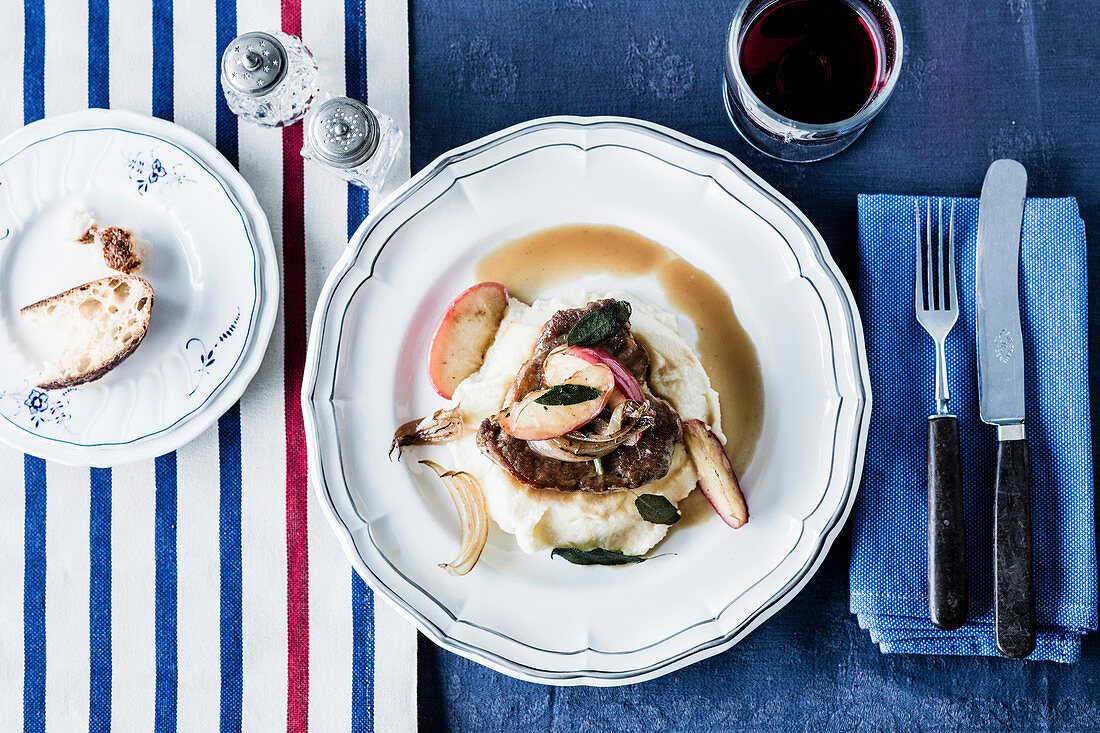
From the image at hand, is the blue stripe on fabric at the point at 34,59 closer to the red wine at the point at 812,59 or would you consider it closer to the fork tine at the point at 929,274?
the red wine at the point at 812,59

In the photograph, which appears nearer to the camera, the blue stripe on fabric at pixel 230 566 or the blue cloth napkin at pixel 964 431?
the blue cloth napkin at pixel 964 431

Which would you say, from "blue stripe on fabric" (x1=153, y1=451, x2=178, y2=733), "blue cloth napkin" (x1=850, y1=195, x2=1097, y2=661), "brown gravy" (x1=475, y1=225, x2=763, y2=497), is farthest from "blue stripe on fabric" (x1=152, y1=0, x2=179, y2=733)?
"blue cloth napkin" (x1=850, y1=195, x2=1097, y2=661)

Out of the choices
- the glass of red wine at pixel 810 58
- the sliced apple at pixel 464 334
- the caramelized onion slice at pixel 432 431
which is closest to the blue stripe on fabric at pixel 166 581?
the caramelized onion slice at pixel 432 431

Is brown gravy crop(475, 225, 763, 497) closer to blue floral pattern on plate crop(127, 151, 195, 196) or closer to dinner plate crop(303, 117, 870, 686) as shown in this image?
dinner plate crop(303, 117, 870, 686)

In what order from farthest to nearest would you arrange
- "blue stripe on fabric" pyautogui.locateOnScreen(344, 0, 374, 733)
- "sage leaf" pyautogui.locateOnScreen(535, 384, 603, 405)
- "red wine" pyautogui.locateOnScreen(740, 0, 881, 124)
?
"blue stripe on fabric" pyautogui.locateOnScreen(344, 0, 374, 733), "red wine" pyautogui.locateOnScreen(740, 0, 881, 124), "sage leaf" pyautogui.locateOnScreen(535, 384, 603, 405)

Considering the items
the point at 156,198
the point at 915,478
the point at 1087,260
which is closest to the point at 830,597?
the point at 915,478

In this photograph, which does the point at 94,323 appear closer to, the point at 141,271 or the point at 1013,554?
the point at 141,271
